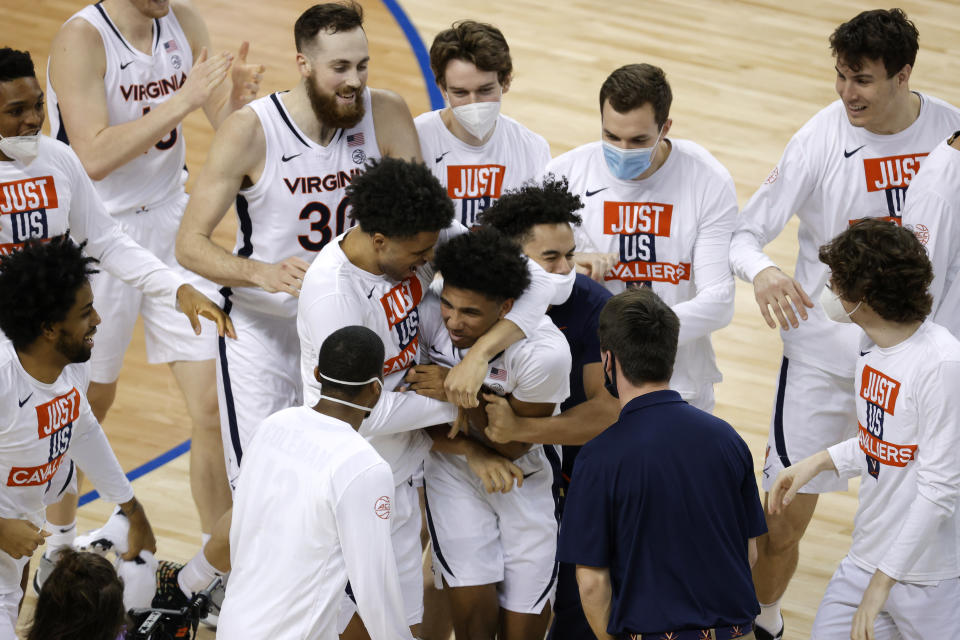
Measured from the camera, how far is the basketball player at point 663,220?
4.98 meters

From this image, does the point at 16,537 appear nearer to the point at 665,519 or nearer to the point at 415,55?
the point at 665,519

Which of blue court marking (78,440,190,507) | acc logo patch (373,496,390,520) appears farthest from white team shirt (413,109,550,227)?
acc logo patch (373,496,390,520)

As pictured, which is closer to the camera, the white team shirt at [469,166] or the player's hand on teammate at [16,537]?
the player's hand on teammate at [16,537]

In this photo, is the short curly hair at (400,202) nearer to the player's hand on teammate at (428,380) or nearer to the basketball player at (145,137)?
the player's hand on teammate at (428,380)

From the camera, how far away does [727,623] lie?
3516 millimetres

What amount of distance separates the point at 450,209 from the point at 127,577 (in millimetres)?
1975

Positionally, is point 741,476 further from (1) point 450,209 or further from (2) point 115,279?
(2) point 115,279

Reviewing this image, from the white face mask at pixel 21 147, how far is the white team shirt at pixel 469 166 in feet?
5.61

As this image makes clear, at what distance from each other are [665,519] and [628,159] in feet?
6.38

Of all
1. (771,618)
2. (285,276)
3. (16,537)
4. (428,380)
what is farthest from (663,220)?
(16,537)

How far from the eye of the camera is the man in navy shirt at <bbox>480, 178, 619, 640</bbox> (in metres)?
4.33

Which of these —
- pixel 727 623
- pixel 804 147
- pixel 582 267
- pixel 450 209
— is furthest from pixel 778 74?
pixel 727 623

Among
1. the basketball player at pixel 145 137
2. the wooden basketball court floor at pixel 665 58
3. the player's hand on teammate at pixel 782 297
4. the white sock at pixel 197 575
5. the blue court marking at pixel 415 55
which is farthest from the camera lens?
the wooden basketball court floor at pixel 665 58

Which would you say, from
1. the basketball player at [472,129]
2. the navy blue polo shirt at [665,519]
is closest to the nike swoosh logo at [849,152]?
the basketball player at [472,129]
